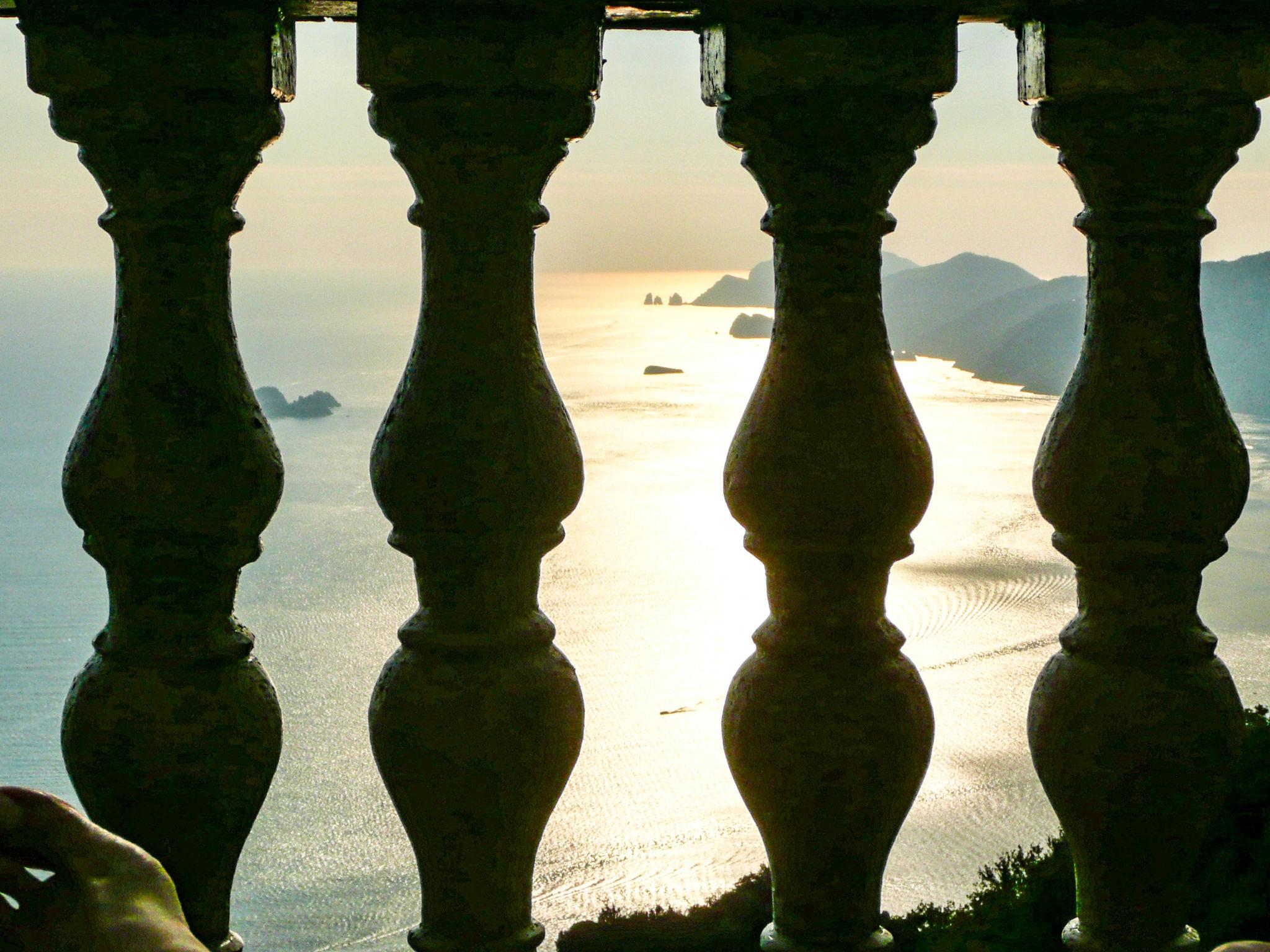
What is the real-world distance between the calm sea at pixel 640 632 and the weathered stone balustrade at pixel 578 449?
716 cm

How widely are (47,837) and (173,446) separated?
0.33 meters

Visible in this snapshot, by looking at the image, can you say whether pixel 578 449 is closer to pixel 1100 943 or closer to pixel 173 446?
pixel 173 446

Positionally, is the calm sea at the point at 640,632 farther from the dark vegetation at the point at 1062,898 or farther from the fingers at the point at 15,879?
the fingers at the point at 15,879

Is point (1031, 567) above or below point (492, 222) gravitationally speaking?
below

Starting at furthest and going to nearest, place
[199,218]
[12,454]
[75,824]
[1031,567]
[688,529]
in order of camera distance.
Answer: [1031,567] → [688,529] → [12,454] → [199,218] → [75,824]

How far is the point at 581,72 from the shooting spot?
110 centimetres

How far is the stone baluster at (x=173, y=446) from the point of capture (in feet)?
3.61

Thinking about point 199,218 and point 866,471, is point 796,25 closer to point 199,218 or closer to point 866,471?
point 866,471

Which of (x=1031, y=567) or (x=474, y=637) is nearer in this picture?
(x=474, y=637)

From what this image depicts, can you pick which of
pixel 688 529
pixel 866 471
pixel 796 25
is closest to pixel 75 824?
pixel 866 471

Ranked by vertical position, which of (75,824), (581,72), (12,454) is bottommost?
(12,454)

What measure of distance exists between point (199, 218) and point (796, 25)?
521 mm

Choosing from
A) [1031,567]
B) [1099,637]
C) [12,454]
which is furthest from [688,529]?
[1099,637]

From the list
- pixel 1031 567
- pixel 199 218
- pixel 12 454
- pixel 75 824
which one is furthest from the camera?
pixel 1031 567
